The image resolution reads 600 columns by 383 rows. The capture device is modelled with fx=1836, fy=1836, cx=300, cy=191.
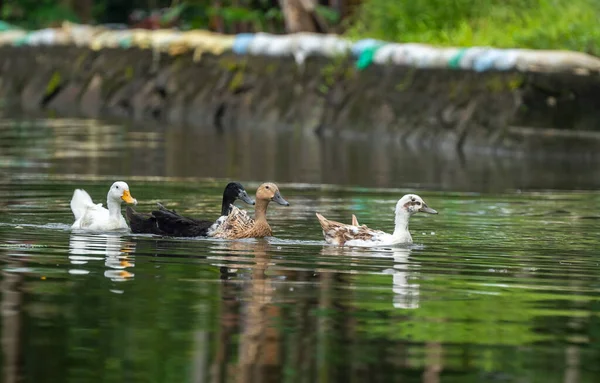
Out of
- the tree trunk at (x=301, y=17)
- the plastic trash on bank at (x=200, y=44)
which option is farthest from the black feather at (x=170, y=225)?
the tree trunk at (x=301, y=17)

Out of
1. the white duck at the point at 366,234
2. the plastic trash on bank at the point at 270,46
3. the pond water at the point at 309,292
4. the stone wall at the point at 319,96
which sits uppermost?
the plastic trash on bank at the point at 270,46

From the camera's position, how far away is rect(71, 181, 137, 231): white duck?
49.2ft

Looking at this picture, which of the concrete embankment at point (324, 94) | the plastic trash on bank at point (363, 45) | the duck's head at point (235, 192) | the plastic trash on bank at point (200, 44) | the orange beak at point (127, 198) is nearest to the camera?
the orange beak at point (127, 198)

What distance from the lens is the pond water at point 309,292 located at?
8.33m

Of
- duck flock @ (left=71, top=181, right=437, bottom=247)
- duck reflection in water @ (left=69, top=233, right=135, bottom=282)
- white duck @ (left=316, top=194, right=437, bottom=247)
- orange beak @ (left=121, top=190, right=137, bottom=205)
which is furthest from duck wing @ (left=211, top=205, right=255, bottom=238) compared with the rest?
orange beak @ (left=121, top=190, right=137, bottom=205)

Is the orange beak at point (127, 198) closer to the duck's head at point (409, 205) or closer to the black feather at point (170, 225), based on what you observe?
the black feather at point (170, 225)

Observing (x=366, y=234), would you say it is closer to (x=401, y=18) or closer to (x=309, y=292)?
(x=309, y=292)

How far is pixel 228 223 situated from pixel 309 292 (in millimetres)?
3855

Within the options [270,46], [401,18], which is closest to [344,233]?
[401,18]

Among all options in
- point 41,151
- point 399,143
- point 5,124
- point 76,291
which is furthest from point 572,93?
point 76,291

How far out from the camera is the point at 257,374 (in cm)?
798

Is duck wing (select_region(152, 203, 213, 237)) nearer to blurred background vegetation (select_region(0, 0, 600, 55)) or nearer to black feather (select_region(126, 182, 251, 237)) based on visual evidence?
black feather (select_region(126, 182, 251, 237))

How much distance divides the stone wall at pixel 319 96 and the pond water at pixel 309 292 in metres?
6.34

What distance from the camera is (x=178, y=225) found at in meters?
14.5
